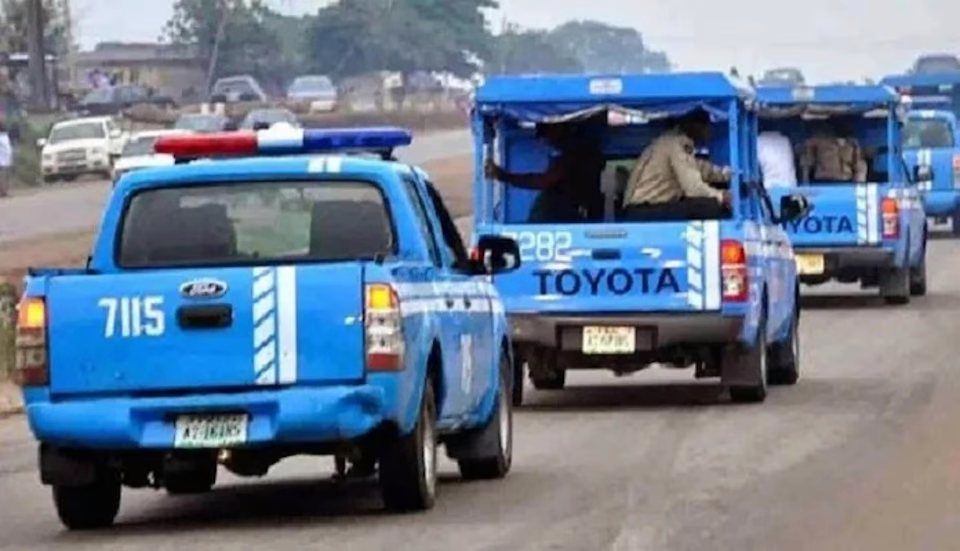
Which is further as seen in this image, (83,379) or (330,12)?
(330,12)

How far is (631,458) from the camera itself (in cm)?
1766

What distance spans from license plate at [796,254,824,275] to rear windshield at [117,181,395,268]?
17.6m

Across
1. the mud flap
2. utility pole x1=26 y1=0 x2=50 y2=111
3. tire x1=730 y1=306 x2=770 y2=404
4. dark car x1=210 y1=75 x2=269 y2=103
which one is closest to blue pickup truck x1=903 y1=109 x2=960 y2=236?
tire x1=730 y1=306 x2=770 y2=404

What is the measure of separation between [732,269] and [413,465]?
22.0 ft

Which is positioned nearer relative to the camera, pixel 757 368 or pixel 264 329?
pixel 264 329

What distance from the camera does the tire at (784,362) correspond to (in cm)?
2327

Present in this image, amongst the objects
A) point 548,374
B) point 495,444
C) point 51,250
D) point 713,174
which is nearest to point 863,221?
point 548,374

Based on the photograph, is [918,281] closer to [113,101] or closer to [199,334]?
[199,334]

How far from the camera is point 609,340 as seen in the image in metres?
21.2

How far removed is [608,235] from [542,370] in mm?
1940

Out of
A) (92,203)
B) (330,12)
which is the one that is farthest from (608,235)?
(330,12)

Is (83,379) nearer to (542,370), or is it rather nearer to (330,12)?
(542,370)

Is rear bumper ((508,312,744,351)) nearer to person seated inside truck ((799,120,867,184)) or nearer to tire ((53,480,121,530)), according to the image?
tire ((53,480,121,530))

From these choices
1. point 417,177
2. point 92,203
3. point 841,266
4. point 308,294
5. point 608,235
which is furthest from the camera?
point 92,203
